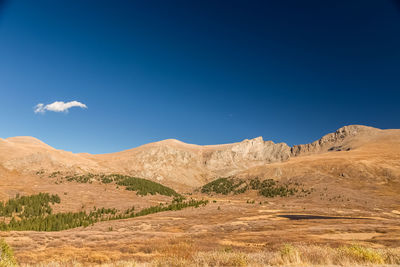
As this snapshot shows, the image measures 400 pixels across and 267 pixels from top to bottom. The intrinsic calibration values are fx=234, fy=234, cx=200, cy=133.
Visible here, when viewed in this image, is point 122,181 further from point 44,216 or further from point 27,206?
point 44,216

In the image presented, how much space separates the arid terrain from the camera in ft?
39.7

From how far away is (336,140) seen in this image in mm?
184375

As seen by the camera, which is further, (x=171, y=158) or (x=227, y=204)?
(x=171, y=158)

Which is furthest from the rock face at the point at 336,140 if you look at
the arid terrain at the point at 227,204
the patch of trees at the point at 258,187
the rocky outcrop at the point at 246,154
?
the patch of trees at the point at 258,187

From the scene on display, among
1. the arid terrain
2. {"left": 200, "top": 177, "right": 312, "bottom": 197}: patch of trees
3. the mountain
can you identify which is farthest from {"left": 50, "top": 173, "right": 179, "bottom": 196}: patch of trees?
{"left": 200, "top": 177, "right": 312, "bottom": 197}: patch of trees

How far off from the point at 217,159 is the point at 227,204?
98.0m

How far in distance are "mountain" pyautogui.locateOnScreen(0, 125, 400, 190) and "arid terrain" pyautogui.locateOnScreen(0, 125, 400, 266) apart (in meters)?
0.63

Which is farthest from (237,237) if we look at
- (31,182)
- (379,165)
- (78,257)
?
(379,165)

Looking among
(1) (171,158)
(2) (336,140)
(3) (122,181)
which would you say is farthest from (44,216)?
(2) (336,140)

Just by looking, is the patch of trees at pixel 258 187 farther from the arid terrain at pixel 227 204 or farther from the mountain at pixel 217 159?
the mountain at pixel 217 159

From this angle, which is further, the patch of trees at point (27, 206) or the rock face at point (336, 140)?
the rock face at point (336, 140)

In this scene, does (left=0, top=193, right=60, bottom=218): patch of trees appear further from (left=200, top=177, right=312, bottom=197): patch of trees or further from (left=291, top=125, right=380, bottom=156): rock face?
(left=291, top=125, right=380, bottom=156): rock face

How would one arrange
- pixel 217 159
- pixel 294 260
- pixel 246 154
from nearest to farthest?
pixel 294 260 < pixel 217 159 < pixel 246 154

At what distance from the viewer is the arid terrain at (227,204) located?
1210 cm
